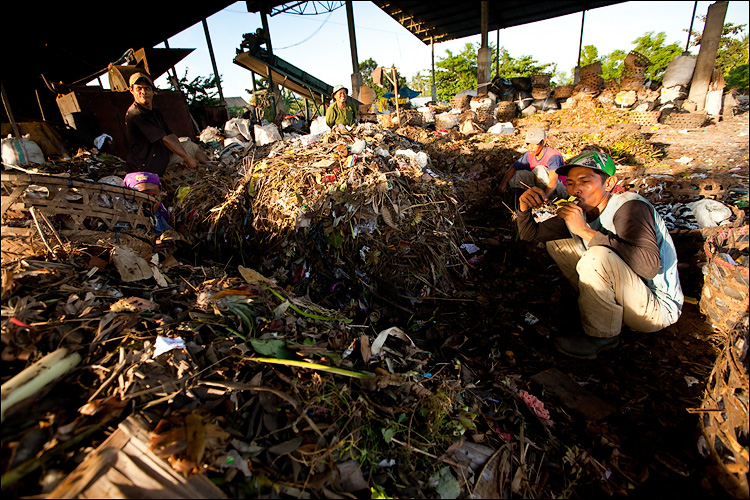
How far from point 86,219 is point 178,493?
2347mm

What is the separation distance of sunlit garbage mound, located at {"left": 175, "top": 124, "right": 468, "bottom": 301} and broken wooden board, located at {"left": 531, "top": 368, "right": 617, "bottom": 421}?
1.28 metres

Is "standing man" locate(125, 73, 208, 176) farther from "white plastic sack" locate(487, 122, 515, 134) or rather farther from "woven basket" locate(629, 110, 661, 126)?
"woven basket" locate(629, 110, 661, 126)

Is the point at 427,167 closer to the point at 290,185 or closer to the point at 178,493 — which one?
the point at 290,185

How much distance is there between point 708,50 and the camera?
9398 mm

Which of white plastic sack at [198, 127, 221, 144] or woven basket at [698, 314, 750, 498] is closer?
woven basket at [698, 314, 750, 498]

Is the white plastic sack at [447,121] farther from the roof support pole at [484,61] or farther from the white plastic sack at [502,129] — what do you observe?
the roof support pole at [484,61]

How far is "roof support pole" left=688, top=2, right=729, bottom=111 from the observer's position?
30.6ft

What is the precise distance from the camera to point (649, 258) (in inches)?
91.0

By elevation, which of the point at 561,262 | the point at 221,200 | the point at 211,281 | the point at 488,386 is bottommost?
the point at 488,386

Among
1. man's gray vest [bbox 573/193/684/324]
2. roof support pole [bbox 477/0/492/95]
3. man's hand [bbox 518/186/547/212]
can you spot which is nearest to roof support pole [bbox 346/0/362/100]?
roof support pole [bbox 477/0/492/95]

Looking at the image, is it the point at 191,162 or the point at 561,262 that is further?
the point at 191,162

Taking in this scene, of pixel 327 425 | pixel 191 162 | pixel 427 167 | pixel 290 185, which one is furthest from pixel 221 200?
pixel 327 425

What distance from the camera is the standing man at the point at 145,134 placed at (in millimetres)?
3627

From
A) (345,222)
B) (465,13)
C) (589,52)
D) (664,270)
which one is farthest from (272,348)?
(589,52)
